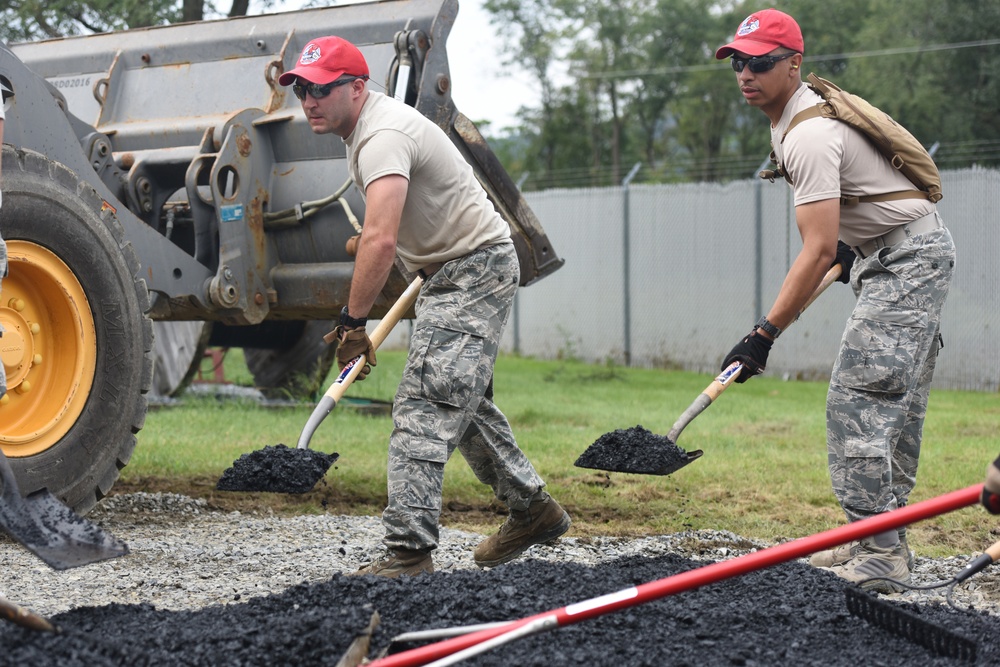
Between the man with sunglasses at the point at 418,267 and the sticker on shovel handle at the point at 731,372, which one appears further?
the sticker on shovel handle at the point at 731,372

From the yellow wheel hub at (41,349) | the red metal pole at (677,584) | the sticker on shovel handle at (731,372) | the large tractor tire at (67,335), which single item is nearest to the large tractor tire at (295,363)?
the large tractor tire at (67,335)

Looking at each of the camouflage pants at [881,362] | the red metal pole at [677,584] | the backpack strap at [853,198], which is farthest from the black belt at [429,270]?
the red metal pole at [677,584]

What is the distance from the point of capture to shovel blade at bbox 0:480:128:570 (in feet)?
12.3

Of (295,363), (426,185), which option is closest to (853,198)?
(426,185)

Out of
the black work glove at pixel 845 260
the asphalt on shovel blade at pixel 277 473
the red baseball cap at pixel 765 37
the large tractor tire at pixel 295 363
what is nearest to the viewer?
the red baseball cap at pixel 765 37

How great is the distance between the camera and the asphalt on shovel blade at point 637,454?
4824mm

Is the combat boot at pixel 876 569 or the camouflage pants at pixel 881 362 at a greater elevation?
the camouflage pants at pixel 881 362

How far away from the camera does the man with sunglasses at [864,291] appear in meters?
4.47

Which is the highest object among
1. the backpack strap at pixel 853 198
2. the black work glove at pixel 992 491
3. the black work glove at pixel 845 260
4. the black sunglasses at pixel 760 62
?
the black sunglasses at pixel 760 62

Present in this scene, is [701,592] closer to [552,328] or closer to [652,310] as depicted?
[652,310]

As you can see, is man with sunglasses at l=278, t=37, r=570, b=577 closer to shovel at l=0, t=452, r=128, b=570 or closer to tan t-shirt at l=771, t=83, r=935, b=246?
shovel at l=0, t=452, r=128, b=570

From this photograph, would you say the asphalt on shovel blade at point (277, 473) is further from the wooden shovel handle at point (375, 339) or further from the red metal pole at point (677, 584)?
the red metal pole at point (677, 584)

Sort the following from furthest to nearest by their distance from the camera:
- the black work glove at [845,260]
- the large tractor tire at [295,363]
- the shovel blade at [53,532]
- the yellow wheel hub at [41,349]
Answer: the large tractor tire at [295,363]
the black work glove at [845,260]
the yellow wheel hub at [41,349]
the shovel blade at [53,532]

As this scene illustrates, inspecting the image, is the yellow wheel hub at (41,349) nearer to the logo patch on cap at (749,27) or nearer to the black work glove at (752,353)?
the black work glove at (752,353)
